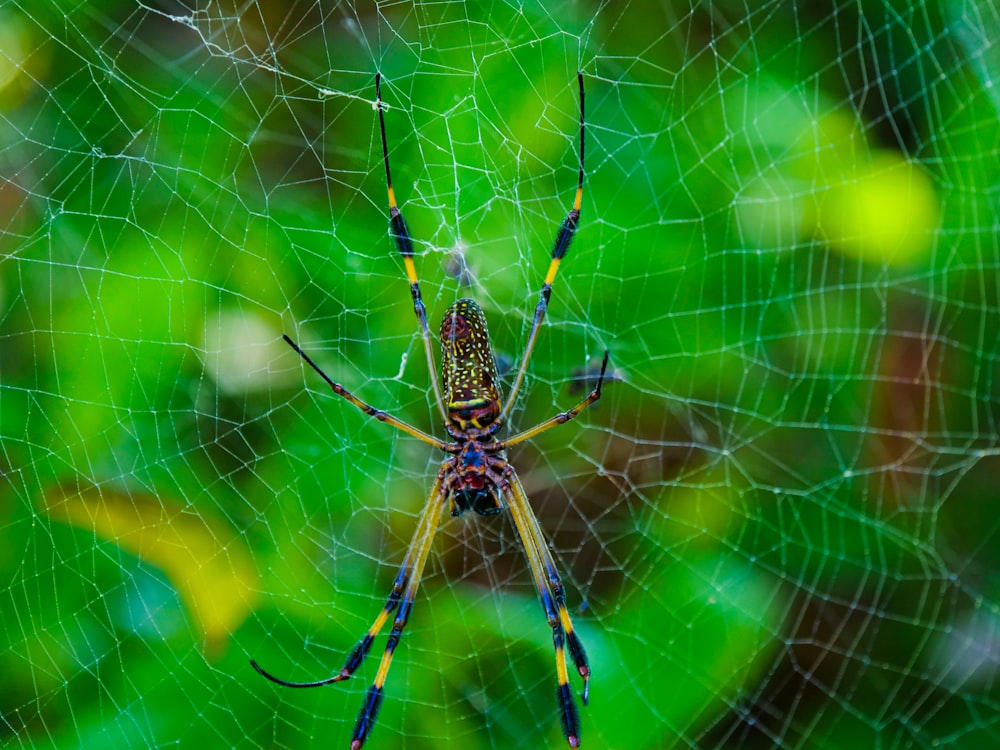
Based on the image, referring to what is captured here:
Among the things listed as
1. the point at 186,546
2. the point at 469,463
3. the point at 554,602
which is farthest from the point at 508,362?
the point at 186,546

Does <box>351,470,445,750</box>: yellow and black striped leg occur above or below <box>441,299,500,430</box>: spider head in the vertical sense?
below

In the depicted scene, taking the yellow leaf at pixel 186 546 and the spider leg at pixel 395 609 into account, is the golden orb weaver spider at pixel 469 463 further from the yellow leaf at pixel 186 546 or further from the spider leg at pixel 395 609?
the yellow leaf at pixel 186 546

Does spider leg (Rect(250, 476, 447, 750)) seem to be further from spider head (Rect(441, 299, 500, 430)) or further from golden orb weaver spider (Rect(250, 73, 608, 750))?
spider head (Rect(441, 299, 500, 430))

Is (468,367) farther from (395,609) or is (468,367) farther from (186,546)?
(186,546)

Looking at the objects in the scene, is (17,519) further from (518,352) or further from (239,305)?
(518,352)

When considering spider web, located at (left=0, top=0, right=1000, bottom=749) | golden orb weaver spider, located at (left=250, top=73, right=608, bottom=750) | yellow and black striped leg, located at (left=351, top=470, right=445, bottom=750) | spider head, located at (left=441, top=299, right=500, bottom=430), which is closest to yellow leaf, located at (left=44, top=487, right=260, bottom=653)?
spider web, located at (left=0, top=0, right=1000, bottom=749)

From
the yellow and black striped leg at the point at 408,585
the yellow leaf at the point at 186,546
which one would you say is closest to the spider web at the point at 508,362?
the yellow leaf at the point at 186,546
